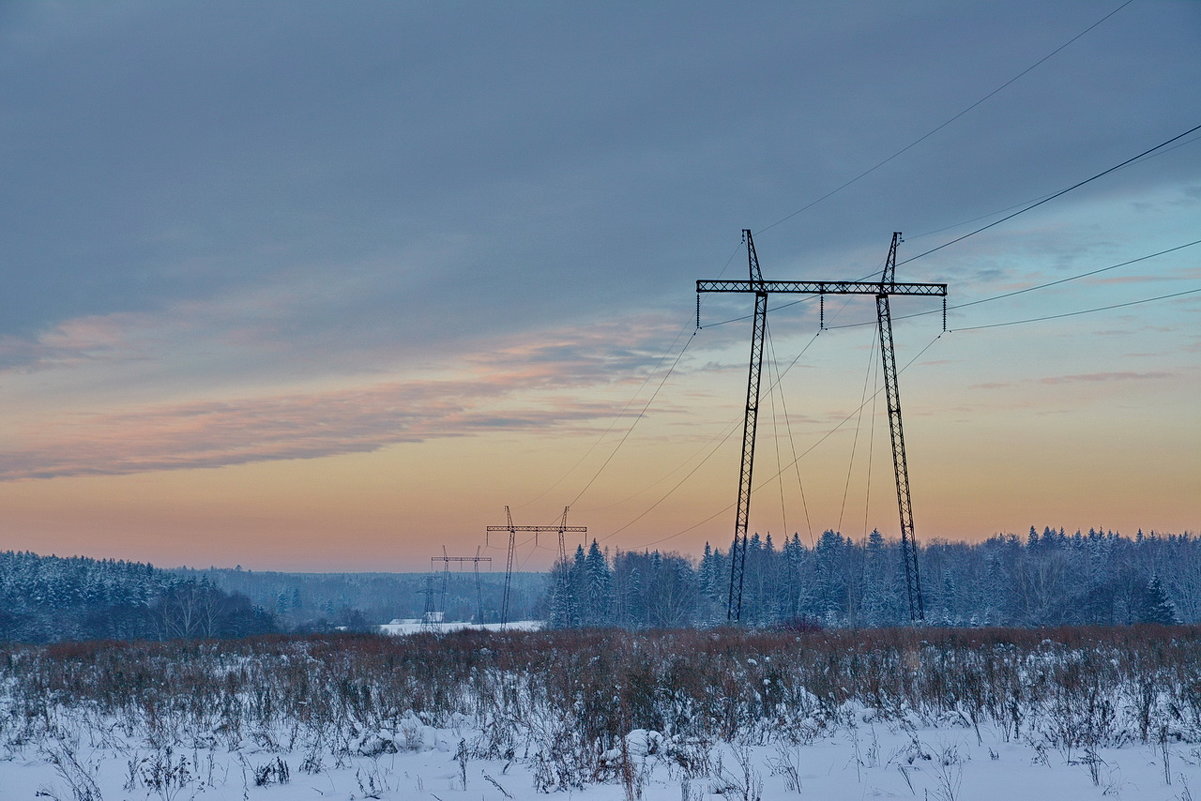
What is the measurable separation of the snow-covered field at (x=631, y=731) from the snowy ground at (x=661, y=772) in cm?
5

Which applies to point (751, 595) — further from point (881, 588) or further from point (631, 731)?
point (631, 731)

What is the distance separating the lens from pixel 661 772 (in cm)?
1112

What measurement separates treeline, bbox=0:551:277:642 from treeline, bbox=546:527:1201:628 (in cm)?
3999

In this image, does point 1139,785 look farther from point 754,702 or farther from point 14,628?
point 14,628

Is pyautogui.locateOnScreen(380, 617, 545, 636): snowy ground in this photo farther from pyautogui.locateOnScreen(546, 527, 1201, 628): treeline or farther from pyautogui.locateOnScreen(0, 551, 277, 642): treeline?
pyautogui.locateOnScreen(0, 551, 277, 642): treeline

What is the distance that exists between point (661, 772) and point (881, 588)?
10827cm

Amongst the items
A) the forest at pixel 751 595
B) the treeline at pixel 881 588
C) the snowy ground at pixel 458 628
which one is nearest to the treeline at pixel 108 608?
the forest at pixel 751 595

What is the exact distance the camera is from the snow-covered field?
34.3 feet

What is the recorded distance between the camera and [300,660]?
79.7ft

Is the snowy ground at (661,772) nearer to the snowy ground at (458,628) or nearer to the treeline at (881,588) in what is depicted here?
the snowy ground at (458,628)

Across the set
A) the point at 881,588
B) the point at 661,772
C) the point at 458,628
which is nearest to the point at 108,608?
the point at 458,628

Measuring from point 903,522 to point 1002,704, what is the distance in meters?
22.5

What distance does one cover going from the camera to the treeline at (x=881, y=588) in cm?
8238

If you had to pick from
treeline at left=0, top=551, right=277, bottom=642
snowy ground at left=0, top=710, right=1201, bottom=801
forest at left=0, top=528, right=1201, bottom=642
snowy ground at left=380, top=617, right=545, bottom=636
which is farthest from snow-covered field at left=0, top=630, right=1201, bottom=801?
treeline at left=0, top=551, right=277, bottom=642
